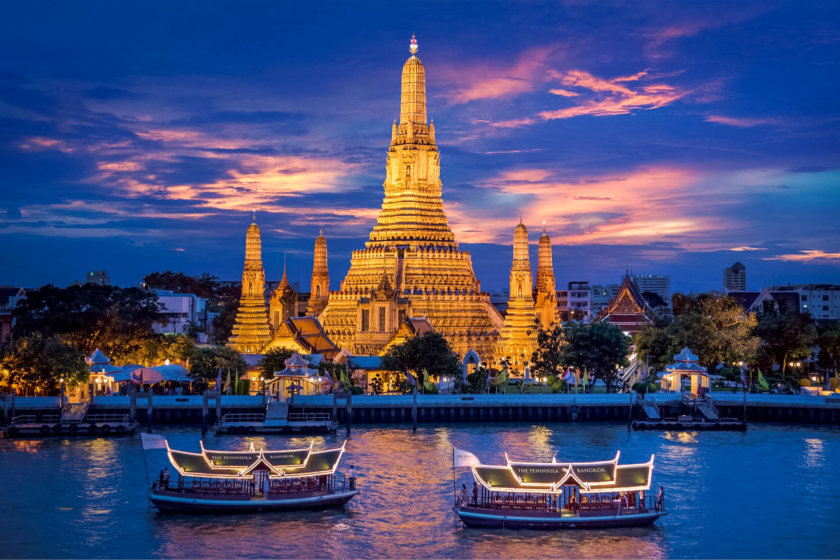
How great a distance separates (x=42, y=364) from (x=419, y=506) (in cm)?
3140

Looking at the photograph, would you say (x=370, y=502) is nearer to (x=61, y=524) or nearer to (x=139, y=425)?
(x=61, y=524)

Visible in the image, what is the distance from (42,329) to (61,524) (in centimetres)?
4078

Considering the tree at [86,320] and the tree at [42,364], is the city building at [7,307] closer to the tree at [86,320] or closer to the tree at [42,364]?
the tree at [86,320]

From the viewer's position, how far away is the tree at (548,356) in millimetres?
82125

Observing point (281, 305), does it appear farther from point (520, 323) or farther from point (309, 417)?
point (309, 417)

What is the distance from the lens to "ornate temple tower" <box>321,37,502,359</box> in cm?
8833

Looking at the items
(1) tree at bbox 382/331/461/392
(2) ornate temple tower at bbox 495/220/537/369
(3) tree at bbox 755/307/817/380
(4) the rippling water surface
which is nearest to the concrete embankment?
(1) tree at bbox 382/331/461/392

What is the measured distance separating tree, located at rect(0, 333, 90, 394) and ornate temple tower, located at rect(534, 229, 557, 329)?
39166 mm

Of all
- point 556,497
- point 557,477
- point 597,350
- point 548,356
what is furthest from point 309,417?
point 557,477

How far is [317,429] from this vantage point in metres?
64.1

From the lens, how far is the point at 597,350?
7556 centimetres

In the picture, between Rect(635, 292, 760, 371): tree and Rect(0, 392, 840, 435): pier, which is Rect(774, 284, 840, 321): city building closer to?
Rect(635, 292, 760, 371): tree

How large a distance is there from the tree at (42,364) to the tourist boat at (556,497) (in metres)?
32.4

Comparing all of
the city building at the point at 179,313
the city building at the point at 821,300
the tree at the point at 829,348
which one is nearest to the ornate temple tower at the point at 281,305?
the city building at the point at 179,313
